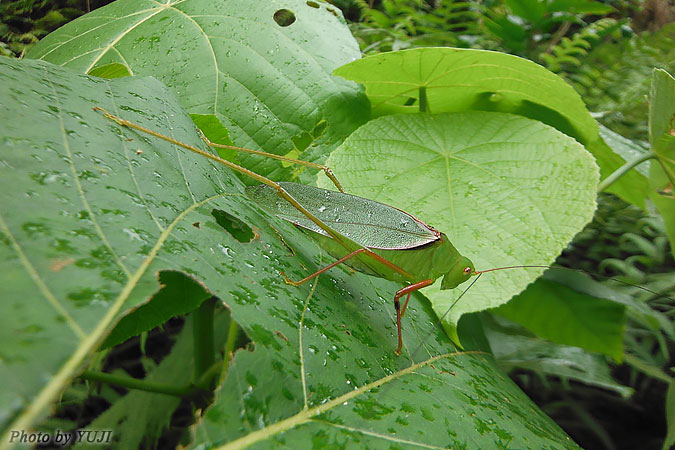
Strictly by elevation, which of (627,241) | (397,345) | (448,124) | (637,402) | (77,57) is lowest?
(637,402)

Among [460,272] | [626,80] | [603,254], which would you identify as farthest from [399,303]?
[626,80]

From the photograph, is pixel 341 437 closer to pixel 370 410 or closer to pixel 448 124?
pixel 370 410

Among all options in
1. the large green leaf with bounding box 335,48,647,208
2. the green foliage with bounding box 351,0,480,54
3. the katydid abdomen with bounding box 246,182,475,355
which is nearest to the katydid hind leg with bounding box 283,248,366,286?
the katydid abdomen with bounding box 246,182,475,355

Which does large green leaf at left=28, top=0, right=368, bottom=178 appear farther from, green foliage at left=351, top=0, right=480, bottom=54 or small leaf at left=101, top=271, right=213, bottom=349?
green foliage at left=351, top=0, right=480, bottom=54

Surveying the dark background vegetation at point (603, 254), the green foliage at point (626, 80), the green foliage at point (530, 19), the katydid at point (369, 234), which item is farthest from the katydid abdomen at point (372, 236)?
the green foliage at point (530, 19)

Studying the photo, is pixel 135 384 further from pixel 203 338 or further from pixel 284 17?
pixel 284 17

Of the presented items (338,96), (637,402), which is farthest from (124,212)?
(637,402)
